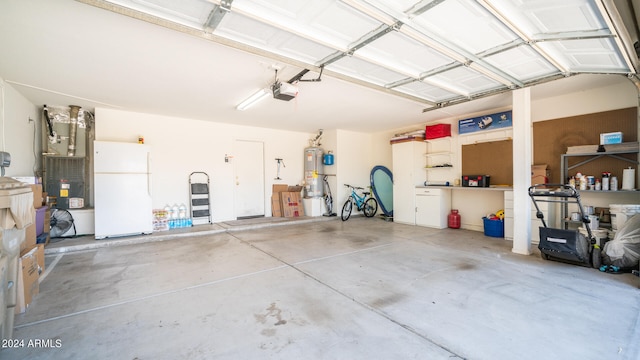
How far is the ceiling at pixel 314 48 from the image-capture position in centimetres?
220

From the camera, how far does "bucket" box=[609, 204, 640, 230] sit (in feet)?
11.3

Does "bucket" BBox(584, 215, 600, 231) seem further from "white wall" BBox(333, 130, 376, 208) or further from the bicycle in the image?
"white wall" BBox(333, 130, 376, 208)

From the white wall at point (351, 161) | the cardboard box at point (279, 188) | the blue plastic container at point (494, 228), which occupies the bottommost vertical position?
the blue plastic container at point (494, 228)

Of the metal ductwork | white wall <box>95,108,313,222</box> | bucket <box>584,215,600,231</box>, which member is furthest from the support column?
the metal ductwork

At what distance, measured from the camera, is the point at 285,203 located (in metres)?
7.75

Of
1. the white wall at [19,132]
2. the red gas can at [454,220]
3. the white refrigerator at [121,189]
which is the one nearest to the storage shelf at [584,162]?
the red gas can at [454,220]

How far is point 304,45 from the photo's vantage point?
8.95 feet

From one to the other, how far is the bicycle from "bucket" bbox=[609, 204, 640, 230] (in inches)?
201

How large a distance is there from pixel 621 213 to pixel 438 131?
3474mm

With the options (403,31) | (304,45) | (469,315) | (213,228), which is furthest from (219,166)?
(469,315)

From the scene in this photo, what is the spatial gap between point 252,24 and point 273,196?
19.0ft

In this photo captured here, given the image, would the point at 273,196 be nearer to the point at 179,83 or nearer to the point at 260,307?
the point at 179,83

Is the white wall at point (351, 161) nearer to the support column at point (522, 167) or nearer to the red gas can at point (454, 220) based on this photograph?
the red gas can at point (454, 220)

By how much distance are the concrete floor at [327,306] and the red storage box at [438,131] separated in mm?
2996
